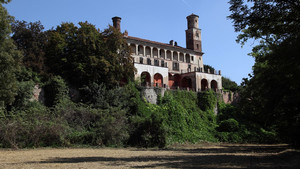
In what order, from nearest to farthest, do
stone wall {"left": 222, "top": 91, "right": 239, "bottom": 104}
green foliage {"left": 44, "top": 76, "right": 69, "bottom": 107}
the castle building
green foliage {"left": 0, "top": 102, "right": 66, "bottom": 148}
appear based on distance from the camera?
green foliage {"left": 0, "top": 102, "right": 66, "bottom": 148} < green foliage {"left": 44, "top": 76, "right": 69, "bottom": 107} < the castle building < stone wall {"left": 222, "top": 91, "right": 239, "bottom": 104}

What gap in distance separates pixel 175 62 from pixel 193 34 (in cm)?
785

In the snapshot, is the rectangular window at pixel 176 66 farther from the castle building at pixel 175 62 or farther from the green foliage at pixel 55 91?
the green foliage at pixel 55 91

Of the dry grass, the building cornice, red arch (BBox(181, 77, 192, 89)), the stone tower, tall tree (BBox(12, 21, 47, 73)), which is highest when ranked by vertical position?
the stone tower

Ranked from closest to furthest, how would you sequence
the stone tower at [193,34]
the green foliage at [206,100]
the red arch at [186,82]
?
1. the green foliage at [206,100]
2. the red arch at [186,82]
3. the stone tower at [193,34]

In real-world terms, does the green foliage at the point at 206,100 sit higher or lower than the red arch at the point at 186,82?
lower

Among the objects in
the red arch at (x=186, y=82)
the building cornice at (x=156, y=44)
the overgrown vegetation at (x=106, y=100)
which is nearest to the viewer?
the overgrown vegetation at (x=106, y=100)

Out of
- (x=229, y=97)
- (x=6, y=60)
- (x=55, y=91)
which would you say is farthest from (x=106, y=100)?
(x=229, y=97)

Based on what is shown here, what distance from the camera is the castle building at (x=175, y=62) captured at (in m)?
46.1

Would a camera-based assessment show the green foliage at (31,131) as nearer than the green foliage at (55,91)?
Yes

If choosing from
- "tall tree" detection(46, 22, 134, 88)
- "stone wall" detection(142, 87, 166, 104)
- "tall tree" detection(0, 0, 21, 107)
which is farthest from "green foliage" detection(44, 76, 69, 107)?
"stone wall" detection(142, 87, 166, 104)

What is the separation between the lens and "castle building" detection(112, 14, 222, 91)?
151 feet

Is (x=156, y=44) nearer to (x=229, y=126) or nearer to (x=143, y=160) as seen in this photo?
(x=229, y=126)

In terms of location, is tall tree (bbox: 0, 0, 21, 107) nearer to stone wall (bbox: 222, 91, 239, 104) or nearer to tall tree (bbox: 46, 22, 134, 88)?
tall tree (bbox: 46, 22, 134, 88)

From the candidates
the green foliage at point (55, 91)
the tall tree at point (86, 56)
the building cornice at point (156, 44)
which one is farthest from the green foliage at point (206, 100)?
the green foliage at point (55, 91)
